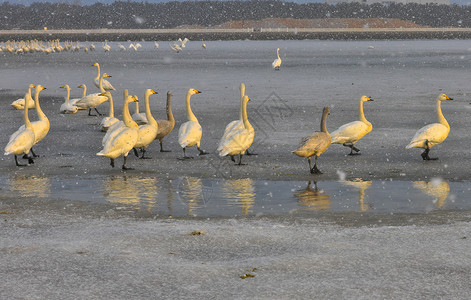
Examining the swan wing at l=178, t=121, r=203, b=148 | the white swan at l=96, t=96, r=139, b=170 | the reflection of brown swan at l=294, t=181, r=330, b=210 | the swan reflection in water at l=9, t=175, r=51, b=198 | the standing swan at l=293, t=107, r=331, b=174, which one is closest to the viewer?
Result: the reflection of brown swan at l=294, t=181, r=330, b=210

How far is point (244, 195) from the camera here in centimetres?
1083

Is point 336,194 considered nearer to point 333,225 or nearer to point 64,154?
point 333,225

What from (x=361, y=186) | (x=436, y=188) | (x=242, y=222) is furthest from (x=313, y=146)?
(x=242, y=222)

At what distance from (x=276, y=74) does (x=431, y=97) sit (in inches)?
602

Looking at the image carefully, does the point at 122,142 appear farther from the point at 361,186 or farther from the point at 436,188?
the point at 436,188

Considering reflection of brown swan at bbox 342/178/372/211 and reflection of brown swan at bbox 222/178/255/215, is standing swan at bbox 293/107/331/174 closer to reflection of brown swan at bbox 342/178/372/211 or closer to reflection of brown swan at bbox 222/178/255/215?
reflection of brown swan at bbox 342/178/372/211

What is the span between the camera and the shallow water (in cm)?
983

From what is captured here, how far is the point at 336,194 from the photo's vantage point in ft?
35.5

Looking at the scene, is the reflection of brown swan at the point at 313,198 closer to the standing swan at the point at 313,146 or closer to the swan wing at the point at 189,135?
the standing swan at the point at 313,146

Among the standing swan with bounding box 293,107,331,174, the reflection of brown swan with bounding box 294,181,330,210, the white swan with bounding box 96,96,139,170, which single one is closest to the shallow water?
the reflection of brown swan with bounding box 294,181,330,210

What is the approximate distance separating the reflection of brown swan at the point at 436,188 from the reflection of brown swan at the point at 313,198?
1.53 m

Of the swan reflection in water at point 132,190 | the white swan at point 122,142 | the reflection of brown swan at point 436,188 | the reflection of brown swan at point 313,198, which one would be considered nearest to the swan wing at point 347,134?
Result: the reflection of brown swan at point 436,188

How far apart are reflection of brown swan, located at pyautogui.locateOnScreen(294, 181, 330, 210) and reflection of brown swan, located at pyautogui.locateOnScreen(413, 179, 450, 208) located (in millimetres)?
1533

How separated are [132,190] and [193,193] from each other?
0.99 meters
